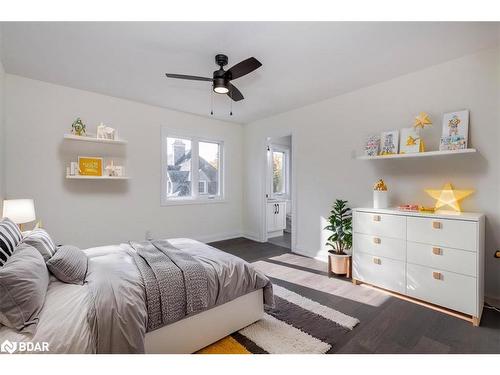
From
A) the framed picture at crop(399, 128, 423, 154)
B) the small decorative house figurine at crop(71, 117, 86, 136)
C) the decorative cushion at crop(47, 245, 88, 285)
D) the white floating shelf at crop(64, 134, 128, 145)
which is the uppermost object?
the small decorative house figurine at crop(71, 117, 86, 136)

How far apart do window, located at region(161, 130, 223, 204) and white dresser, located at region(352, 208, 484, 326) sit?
306 cm

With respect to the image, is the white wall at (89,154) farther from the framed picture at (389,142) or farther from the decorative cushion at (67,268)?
the framed picture at (389,142)

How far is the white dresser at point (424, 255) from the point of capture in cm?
212

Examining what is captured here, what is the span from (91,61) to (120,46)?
0.57m

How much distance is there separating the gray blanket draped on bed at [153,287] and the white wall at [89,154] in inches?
Result: 74.3

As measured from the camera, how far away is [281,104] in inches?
159

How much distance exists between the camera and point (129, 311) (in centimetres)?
139

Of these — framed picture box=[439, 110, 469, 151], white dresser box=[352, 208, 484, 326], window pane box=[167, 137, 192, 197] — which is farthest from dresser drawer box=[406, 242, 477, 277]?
window pane box=[167, 137, 192, 197]

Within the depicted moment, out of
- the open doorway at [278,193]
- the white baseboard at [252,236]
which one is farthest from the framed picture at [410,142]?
the white baseboard at [252,236]

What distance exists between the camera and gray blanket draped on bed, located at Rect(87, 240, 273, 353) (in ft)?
4.38

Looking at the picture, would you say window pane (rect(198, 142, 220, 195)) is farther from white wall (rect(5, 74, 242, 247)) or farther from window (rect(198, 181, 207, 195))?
white wall (rect(5, 74, 242, 247))

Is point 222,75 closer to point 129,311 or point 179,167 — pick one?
point 129,311
